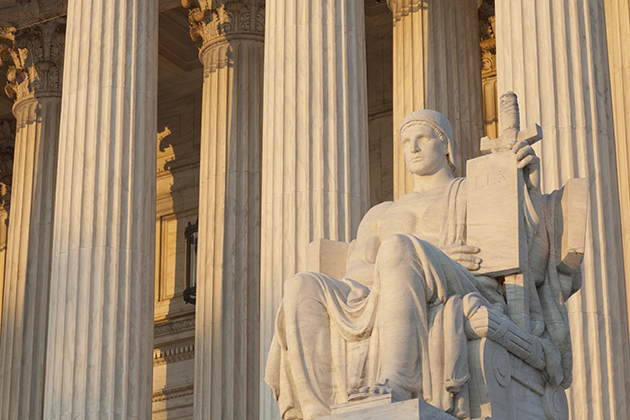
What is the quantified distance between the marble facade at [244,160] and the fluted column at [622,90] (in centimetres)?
4

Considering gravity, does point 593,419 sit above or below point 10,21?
below

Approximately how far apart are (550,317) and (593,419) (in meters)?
4.77

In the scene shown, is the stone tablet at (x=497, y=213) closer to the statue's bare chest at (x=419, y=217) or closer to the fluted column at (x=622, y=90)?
the statue's bare chest at (x=419, y=217)

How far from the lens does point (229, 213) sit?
98.1 ft

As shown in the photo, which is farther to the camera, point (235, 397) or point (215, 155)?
point (215, 155)

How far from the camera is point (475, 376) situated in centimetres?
1055

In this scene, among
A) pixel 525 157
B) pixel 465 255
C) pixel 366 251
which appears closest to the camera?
pixel 465 255

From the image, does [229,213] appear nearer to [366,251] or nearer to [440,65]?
[440,65]

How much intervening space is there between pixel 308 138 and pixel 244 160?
10.4 m

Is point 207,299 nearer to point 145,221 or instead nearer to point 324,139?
point 145,221

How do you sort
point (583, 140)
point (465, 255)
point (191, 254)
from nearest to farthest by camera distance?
point (465, 255) → point (583, 140) → point (191, 254)

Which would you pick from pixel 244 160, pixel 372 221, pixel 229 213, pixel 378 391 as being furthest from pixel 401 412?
pixel 244 160

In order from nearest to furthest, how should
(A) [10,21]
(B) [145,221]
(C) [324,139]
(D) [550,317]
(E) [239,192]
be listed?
(D) [550,317] → (C) [324,139] → (B) [145,221] → (E) [239,192] → (A) [10,21]

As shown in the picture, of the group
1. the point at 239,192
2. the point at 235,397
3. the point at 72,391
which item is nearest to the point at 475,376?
the point at 72,391
